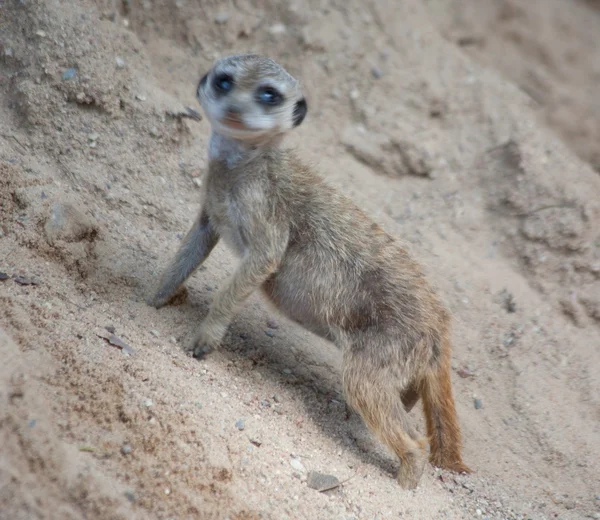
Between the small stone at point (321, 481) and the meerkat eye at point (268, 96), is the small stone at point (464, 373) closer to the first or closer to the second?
the small stone at point (321, 481)

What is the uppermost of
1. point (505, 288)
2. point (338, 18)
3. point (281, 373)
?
point (338, 18)

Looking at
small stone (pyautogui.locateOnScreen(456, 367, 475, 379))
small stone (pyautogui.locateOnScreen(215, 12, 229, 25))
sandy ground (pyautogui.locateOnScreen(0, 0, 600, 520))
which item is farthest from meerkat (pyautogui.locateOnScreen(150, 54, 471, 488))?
small stone (pyautogui.locateOnScreen(215, 12, 229, 25))

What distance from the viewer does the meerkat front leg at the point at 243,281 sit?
2881 mm

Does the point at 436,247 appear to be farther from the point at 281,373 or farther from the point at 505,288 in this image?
the point at 281,373

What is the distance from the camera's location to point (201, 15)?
14.9 ft

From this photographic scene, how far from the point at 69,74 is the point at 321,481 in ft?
7.96

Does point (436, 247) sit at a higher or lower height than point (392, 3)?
lower

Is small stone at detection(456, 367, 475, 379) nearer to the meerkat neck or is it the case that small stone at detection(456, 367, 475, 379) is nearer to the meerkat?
the meerkat

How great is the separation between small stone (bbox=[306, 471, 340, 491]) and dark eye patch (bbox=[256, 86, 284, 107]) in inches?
58.0

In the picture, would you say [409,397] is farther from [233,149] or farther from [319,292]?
[233,149]

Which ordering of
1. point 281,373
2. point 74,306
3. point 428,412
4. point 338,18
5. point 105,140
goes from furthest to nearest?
point 338,18, point 105,140, point 281,373, point 428,412, point 74,306

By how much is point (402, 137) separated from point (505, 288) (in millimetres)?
Answer: 1296

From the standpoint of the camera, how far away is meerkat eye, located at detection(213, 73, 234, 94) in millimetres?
2686

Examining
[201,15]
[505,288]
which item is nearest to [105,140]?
[201,15]
